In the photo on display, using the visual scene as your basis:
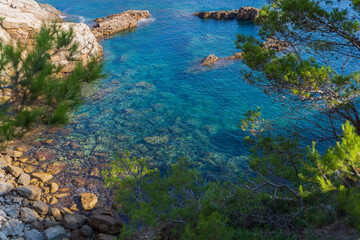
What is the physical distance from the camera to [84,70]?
988 centimetres

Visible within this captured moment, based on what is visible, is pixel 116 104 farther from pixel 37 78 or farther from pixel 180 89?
pixel 37 78

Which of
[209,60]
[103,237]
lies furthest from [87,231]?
[209,60]

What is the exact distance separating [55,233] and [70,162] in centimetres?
569

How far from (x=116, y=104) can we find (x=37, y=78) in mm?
14434

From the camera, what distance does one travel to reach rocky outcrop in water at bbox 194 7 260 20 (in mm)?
42125

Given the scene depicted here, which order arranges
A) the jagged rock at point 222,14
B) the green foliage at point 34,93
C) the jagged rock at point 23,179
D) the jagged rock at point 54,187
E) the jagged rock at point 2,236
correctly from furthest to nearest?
the jagged rock at point 222,14
the jagged rock at point 54,187
the jagged rock at point 23,179
the jagged rock at point 2,236
the green foliage at point 34,93

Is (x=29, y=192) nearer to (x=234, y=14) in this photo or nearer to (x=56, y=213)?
(x=56, y=213)

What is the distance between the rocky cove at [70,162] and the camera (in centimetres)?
1234

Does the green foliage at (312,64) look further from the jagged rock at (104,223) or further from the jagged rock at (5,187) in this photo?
the jagged rock at (5,187)

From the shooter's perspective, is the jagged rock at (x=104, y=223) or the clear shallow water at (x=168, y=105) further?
the clear shallow water at (x=168, y=105)

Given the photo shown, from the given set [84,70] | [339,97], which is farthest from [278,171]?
[84,70]

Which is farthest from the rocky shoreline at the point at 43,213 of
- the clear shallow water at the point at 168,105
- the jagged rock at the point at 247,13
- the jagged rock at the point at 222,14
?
the jagged rock at the point at 247,13

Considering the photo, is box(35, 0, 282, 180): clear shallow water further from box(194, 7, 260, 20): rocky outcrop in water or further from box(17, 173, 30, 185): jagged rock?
box(194, 7, 260, 20): rocky outcrop in water

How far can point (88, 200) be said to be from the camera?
14.0 m
